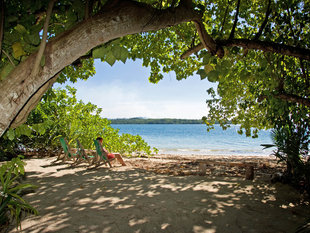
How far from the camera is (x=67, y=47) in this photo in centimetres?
115

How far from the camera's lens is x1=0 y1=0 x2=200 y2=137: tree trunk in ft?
3.39

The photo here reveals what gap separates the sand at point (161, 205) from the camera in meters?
2.84

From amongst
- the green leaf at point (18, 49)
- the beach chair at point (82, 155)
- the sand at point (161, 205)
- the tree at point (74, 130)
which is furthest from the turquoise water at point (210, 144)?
the green leaf at point (18, 49)

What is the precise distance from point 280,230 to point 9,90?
11.8 feet

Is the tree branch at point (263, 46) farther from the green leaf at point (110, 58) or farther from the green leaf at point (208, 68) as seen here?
the green leaf at point (110, 58)

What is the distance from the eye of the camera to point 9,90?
1.02m

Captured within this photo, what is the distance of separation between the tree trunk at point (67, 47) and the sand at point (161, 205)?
228 cm

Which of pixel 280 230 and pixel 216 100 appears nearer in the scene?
pixel 280 230

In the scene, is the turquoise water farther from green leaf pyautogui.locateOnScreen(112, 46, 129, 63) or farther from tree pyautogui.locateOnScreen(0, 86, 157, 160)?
green leaf pyautogui.locateOnScreen(112, 46, 129, 63)

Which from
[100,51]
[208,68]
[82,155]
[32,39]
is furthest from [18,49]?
[82,155]

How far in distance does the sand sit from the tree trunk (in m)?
2.28

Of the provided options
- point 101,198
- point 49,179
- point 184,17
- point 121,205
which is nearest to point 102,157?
point 49,179

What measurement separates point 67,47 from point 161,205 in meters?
3.21

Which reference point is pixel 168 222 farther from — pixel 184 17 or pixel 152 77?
pixel 152 77
